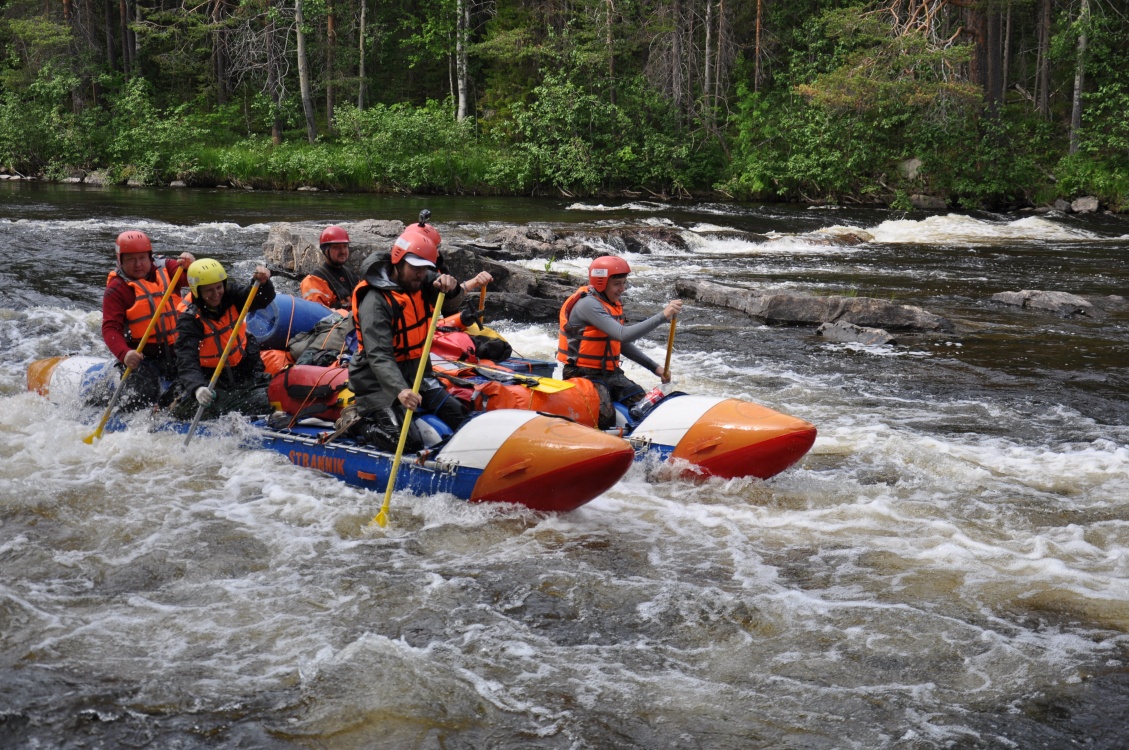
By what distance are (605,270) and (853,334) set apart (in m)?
5.37

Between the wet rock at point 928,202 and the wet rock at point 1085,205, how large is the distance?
2871 millimetres

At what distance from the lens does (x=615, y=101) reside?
28.8 metres

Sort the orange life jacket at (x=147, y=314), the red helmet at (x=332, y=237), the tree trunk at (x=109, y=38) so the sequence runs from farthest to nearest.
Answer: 1. the tree trunk at (x=109, y=38)
2. the red helmet at (x=332, y=237)
3. the orange life jacket at (x=147, y=314)

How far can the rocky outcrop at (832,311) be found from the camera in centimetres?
1145

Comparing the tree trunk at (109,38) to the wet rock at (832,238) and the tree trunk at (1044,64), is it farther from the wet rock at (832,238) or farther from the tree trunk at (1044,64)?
the tree trunk at (1044,64)

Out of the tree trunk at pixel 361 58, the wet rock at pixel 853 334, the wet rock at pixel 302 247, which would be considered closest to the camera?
the wet rock at pixel 853 334

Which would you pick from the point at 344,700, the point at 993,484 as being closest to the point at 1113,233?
the point at 993,484

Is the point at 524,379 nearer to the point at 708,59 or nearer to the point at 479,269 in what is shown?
the point at 479,269

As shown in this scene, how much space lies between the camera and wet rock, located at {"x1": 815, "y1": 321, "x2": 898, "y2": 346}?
425 inches

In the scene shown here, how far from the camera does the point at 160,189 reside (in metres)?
27.8

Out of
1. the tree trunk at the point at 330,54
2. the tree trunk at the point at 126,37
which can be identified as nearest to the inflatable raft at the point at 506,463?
the tree trunk at the point at 330,54

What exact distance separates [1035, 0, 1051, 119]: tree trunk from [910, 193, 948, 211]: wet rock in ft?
15.7

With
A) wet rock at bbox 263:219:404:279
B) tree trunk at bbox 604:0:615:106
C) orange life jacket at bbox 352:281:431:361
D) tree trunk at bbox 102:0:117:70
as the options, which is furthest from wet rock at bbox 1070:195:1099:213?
tree trunk at bbox 102:0:117:70

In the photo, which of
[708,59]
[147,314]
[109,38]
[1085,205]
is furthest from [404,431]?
[109,38]
